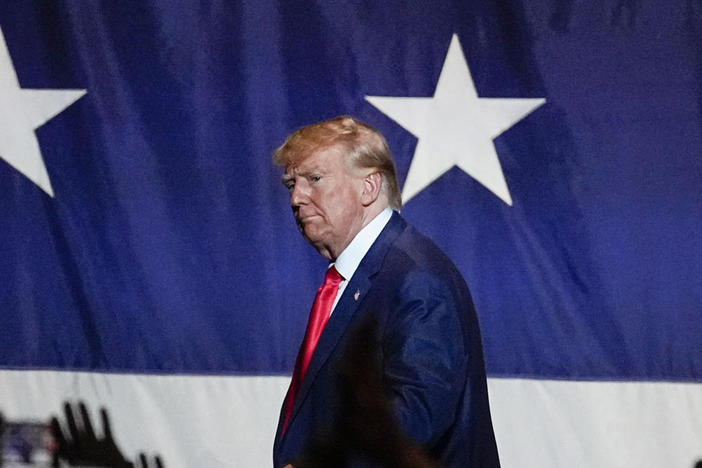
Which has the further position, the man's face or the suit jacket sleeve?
the man's face

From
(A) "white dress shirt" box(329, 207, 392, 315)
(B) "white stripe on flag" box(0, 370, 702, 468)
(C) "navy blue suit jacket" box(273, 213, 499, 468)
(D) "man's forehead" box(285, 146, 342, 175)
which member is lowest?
(B) "white stripe on flag" box(0, 370, 702, 468)

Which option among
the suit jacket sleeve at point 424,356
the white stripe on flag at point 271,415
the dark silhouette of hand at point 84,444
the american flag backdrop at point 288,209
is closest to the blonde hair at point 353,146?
the suit jacket sleeve at point 424,356

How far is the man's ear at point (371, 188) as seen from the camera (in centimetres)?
171

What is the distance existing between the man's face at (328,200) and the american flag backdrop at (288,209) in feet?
2.45

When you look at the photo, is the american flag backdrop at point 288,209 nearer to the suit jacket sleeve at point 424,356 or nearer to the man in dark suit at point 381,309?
the man in dark suit at point 381,309

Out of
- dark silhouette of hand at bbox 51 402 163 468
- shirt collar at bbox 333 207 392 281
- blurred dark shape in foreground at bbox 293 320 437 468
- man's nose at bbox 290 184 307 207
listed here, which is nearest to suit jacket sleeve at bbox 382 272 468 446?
shirt collar at bbox 333 207 392 281

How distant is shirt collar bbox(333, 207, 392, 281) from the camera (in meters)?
1.69

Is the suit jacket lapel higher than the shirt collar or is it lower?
lower

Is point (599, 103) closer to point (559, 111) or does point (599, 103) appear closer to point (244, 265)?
point (559, 111)

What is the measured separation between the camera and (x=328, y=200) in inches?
67.4

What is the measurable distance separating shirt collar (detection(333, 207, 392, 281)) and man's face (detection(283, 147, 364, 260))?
0.01 m

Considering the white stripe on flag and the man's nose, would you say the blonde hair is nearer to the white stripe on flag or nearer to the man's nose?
the man's nose

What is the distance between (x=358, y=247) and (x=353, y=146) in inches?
6.3

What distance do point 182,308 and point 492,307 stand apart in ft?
2.29
